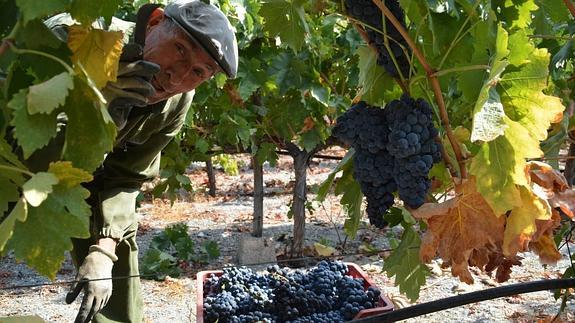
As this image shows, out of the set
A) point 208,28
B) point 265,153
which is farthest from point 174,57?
point 265,153

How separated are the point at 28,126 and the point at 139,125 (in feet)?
5.25

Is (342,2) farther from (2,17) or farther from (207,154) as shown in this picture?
(207,154)

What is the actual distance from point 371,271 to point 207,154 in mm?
1523

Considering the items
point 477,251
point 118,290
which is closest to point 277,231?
point 118,290

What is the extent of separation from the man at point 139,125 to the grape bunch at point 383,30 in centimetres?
40

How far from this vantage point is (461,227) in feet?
4.38

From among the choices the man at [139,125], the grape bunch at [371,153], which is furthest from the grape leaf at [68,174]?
the grape bunch at [371,153]

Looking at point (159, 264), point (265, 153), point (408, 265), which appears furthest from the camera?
point (265, 153)

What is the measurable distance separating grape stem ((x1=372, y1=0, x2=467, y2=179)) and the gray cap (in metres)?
0.83

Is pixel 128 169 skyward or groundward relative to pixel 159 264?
skyward

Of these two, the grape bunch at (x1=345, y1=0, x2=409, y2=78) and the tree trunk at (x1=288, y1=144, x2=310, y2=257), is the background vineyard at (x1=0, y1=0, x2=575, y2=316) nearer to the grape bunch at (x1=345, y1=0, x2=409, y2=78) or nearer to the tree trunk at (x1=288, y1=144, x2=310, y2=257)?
the grape bunch at (x1=345, y1=0, x2=409, y2=78)

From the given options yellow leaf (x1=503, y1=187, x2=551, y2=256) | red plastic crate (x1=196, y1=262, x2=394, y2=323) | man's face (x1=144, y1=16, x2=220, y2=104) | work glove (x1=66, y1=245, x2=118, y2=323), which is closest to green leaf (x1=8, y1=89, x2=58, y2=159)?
yellow leaf (x1=503, y1=187, x2=551, y2=256)

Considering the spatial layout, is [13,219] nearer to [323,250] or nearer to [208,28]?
[208,28]

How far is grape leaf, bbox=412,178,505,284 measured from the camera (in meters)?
1.31
